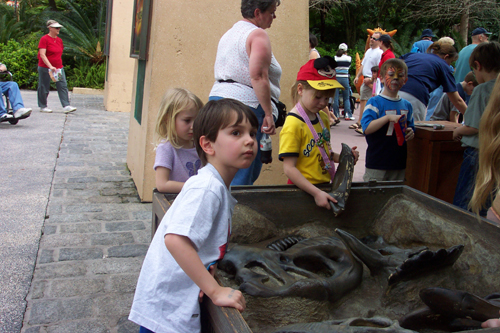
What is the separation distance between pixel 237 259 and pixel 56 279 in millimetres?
1597

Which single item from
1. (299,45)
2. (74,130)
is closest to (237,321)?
(299,45)

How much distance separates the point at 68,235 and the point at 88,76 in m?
13.9

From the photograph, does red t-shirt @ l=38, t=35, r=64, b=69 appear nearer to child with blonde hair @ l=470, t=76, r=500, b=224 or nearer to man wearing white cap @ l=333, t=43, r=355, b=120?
man wearing white cap @ l=333, t=43, r=355, b=120

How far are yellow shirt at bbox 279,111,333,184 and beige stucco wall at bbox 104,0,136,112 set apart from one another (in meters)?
8.80

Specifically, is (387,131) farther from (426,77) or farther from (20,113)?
Answer: (20,113)

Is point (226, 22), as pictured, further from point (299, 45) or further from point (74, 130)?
point (74, 130)

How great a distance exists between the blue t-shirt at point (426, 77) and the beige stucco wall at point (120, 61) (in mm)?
7742

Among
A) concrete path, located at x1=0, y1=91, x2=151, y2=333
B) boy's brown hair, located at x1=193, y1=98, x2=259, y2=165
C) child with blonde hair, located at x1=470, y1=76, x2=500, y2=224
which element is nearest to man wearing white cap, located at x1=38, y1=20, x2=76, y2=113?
concrete path, located at x1=0, y1=91, x2=151, y2=333

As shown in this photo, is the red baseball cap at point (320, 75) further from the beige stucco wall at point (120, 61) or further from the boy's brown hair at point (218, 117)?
the beige stucco wall at point (120, 61)

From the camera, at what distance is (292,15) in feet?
16.1

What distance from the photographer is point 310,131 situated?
297 centimetres

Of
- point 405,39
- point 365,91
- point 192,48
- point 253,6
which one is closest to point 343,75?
point 365,91

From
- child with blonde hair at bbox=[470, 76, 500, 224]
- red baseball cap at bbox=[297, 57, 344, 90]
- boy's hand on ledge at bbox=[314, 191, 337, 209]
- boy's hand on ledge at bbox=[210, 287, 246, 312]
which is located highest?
red baseball cap at bbox=[297, 57, 344, 90]

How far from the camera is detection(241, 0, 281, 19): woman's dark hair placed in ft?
10.5
